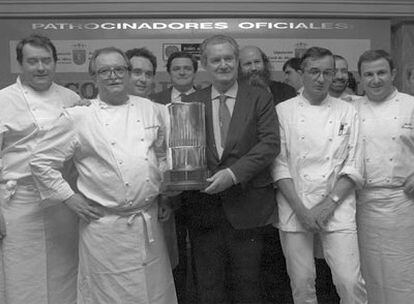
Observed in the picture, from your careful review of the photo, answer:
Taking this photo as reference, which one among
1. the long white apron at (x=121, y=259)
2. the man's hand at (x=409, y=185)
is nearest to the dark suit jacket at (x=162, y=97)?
the long white apron at (x=121, y=259)

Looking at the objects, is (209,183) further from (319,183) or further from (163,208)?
(319,183)

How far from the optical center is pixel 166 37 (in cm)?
450

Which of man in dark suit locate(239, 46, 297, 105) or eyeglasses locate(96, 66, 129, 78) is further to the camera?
man in dark suit locate(239, 46, 297, 105)

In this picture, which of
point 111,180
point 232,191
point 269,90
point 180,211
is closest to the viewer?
point 111,180

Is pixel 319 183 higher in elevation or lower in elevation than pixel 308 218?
higher

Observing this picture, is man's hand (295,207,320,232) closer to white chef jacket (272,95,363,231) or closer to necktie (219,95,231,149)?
white chef jacket (272,95,363,231)

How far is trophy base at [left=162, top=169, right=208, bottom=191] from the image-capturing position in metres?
2.99

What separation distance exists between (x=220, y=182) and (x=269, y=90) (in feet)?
3.01

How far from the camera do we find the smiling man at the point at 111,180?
2.94 m

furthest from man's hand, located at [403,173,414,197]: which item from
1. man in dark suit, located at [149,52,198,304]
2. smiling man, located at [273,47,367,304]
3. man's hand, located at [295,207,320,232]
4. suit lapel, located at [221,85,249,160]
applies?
man in dark suit, located at [149,52,198,304]

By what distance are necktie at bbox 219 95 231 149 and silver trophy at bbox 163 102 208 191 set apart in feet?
0.30

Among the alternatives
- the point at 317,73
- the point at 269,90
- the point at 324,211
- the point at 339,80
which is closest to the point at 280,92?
the point at 269,90

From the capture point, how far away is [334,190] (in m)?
3.14

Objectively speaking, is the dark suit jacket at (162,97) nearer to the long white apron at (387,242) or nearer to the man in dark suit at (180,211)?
the man in dark suit at (180,211)
